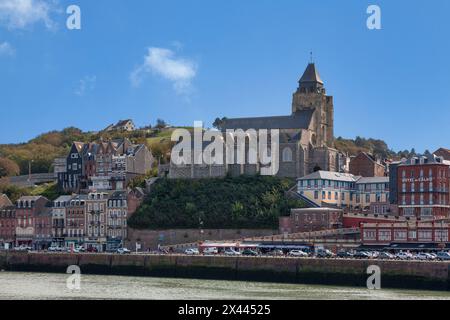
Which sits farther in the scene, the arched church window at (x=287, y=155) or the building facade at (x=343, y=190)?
the arched church window at (x=287, y=155)

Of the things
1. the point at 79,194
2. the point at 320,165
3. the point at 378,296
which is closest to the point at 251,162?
the point at 320,165

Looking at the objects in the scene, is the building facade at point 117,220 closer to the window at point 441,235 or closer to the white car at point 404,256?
the window at point 441,235

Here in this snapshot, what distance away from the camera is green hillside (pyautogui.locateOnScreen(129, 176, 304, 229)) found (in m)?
89.1

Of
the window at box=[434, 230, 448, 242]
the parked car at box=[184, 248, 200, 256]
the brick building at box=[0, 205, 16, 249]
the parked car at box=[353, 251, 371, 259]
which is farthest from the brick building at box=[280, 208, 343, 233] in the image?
the brick building at box=[0, 205, 16, 249]

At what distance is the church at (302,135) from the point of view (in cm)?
9950

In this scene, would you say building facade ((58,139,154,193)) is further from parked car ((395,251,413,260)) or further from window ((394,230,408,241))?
parked car ((395,251,413,260))

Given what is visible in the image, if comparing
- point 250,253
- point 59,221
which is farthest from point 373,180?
point 59,221

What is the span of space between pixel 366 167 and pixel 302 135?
821 cm

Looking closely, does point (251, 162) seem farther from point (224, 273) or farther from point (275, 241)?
point (224, 273)

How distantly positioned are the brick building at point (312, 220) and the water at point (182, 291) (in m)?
19.9

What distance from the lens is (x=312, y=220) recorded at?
85188 millimetres

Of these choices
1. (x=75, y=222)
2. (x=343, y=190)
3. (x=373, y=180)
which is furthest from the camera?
(x=75, y=222)

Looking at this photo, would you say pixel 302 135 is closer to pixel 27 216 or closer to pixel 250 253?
pixel 250 253

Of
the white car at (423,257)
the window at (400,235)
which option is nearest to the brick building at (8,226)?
the window at (400,235)
